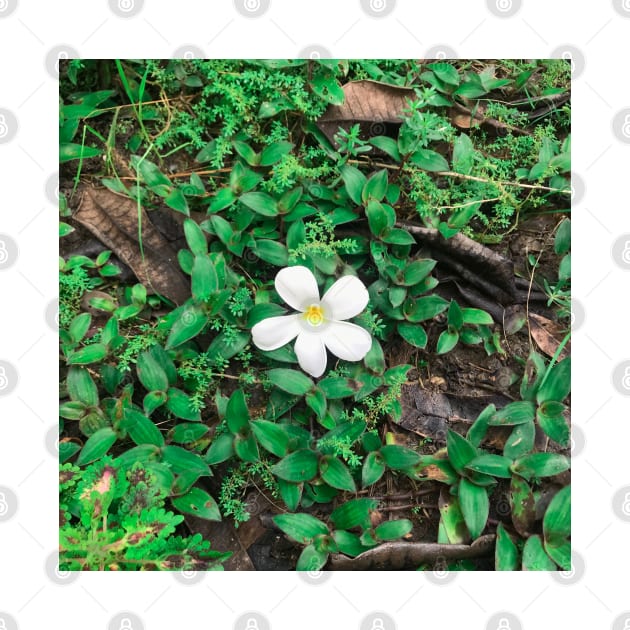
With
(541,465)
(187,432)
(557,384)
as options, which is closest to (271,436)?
(187,432)

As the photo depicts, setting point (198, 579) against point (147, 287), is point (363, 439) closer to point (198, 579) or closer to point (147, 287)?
point (198, 579)

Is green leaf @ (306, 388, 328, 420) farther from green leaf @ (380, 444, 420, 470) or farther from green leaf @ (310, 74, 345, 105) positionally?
green leaf @ (310, 74, 345, 105)

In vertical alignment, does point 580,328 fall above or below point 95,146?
below

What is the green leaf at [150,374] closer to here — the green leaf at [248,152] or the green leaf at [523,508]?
the green leaf at [248,152]

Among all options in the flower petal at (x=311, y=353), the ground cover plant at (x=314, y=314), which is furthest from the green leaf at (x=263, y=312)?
the flower petal at (x=311, y=353)

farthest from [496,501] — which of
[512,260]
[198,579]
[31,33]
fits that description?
[31,33]

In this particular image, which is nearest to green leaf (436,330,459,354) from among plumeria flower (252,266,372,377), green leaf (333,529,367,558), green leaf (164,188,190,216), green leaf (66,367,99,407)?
plumeria flower (252,266,372,377)

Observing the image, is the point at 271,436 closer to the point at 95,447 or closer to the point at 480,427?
the point at 95,447
